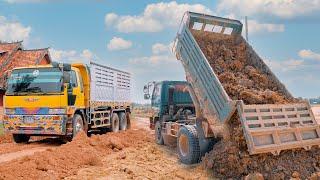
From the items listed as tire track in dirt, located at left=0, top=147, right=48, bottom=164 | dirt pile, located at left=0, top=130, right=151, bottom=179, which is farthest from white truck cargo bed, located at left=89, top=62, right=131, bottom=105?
tire track in dirt, located at left=0, top=147, right=48, bottom=164

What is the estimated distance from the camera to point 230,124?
30.0 feet

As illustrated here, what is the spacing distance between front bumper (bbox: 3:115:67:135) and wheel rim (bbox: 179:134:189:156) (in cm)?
509

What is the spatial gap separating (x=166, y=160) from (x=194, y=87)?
2.05 meters

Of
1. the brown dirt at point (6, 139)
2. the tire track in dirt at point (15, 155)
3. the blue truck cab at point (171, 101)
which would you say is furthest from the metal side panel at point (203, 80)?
the brown dirt at point (6, 139)

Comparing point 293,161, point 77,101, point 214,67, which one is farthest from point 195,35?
point 77,101

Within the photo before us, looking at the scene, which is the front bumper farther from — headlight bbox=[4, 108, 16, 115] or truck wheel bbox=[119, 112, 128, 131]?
truck wheel bbox=[119, 112, 128, 131]

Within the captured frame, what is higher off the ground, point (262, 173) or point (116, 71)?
point (116, 71)

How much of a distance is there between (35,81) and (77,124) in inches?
→ 82.8

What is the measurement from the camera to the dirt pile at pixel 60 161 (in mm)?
8961

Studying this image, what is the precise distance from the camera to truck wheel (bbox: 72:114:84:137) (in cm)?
1488

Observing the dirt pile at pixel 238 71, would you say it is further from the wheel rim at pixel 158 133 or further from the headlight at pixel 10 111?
the headlight at pixel 10 111

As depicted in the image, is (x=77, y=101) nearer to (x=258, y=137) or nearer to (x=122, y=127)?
(x=122, y=127)

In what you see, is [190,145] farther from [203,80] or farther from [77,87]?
[77,87]

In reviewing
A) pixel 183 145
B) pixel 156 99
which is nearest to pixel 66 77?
pixel 156 99
